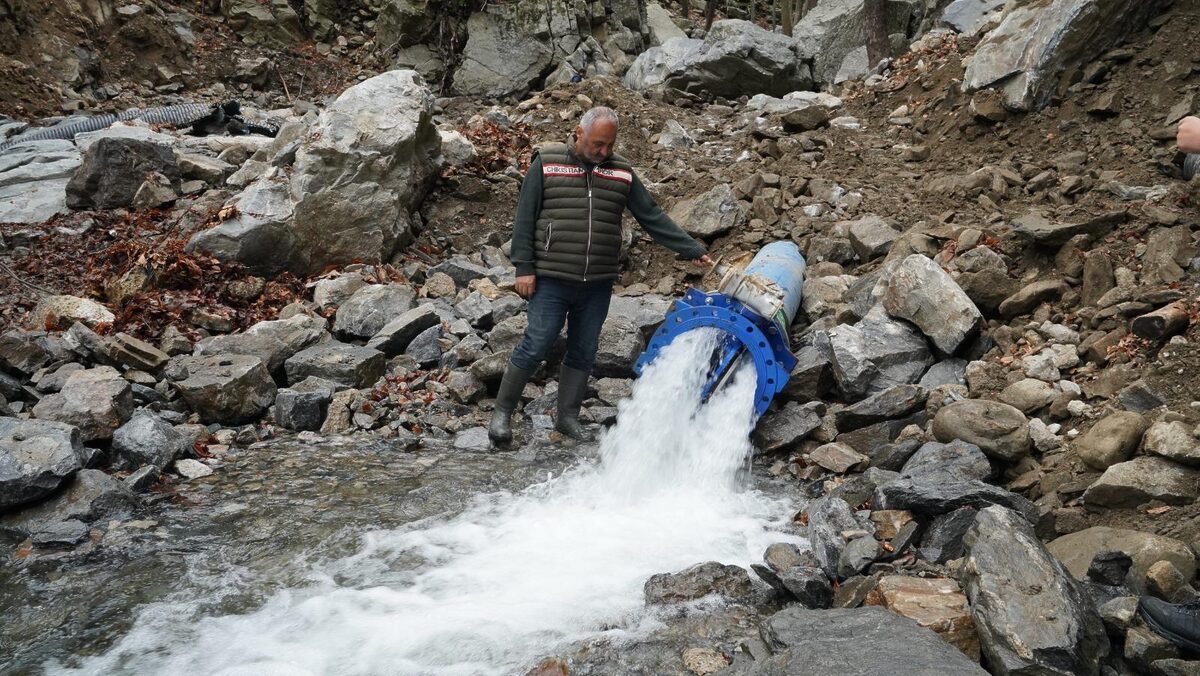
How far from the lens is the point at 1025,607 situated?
3.05m

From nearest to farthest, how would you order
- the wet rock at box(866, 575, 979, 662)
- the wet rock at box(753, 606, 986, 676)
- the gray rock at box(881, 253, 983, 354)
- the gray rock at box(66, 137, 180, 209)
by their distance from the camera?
the wet rock at box(753, 606, 986, 676) < the wet rock at box(866, 575, 979, 662) < the gray rock at box(881, 253, 983, 354) < the gray rock at box(66, 137, 180, 209)

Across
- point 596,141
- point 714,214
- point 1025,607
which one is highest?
point 714,214

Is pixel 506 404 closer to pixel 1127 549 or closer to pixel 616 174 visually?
pixel 616 174

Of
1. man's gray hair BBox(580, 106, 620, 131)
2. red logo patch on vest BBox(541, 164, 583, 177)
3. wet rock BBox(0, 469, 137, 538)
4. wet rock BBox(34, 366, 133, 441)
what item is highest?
man's gray hair BBox(580, 106, 620, 131)

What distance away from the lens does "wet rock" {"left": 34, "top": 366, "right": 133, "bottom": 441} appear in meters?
4.93

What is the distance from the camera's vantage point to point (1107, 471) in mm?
4047

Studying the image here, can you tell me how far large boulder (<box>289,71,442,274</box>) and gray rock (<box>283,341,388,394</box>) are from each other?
1845 mm

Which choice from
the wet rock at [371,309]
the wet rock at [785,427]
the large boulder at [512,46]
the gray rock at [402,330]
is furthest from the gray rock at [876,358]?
the large boulder at [512,46]

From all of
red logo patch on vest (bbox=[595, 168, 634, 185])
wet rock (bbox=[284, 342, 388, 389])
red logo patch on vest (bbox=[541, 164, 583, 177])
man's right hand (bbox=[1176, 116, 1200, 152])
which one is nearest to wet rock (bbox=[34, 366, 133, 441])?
wet rock (bbox=[284, 342, 388, 389])

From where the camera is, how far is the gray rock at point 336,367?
20.4ft

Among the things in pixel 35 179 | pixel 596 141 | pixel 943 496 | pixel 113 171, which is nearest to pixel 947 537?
pixel 943 496

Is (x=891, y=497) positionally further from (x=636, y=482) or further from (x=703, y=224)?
(x=703, y=224)

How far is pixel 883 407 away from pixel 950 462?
0.79m

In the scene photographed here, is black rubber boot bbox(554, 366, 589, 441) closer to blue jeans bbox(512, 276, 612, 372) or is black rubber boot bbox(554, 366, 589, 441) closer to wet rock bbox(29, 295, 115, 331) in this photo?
blue jeans bbox(512, 276, 612, 372)
